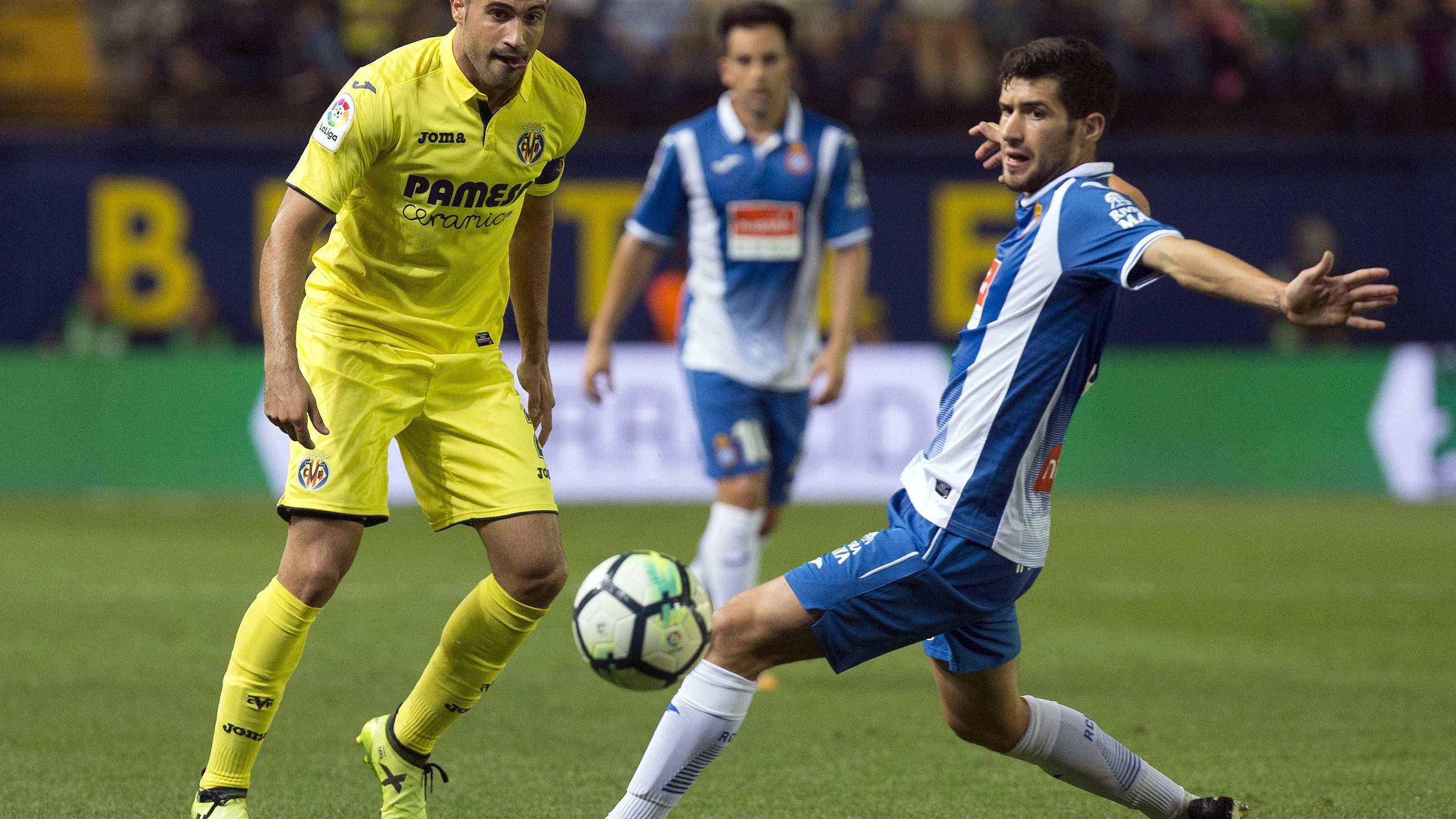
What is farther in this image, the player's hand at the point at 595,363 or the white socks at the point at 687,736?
the player's hand at the point at 595,363

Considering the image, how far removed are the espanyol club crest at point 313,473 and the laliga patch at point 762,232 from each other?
3137 millimetres

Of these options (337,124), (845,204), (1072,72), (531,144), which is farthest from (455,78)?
(845,204)

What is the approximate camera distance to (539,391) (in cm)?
502

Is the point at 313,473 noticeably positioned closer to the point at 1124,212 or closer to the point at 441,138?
the point at 441,138

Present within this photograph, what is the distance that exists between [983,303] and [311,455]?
170cm

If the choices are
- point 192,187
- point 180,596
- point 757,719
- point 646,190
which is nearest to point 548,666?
point 757,719

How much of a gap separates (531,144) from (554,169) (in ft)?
0.64

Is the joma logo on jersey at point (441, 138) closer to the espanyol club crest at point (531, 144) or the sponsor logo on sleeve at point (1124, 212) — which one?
the espanyol club crest at point (531, 144)

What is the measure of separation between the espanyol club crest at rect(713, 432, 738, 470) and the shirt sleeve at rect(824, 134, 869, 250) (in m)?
1.00

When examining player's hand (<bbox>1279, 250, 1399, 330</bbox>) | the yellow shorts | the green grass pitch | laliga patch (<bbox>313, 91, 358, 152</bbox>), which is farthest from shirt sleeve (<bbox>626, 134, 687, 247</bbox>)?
player's hand (<bbox>1279, 250, 1399, 330</bbox>)

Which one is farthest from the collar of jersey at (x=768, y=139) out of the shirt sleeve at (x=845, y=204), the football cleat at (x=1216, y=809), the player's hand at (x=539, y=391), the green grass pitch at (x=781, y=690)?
the football cleat at (x=1216, y=809)

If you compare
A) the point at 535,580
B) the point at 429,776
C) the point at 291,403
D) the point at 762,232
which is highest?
the point at 762,232

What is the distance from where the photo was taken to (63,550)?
35.6 ft

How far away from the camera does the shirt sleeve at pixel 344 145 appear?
13.4ft
